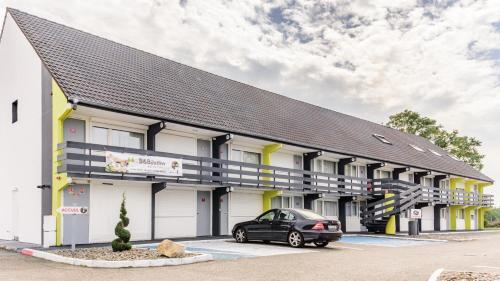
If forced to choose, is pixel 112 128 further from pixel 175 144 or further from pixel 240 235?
pixel 240 235

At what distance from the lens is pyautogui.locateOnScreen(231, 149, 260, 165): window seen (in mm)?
23438

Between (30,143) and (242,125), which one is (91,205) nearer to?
(30,143)

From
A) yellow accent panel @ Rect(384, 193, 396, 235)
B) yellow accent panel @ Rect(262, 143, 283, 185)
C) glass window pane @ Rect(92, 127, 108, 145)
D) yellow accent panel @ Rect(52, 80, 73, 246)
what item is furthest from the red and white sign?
yellow accent panel @ Rect(384, 193, 396, 235)

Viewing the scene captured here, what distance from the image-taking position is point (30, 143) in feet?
61.1

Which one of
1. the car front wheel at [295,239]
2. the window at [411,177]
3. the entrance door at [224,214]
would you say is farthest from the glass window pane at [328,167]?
the car front wheel at [295,239]

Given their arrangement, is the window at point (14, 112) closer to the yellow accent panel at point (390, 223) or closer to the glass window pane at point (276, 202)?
the glass window pane at point (276, 202)

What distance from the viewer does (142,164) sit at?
57.8 ft

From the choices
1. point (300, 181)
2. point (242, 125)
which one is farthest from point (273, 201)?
point (242, 125)

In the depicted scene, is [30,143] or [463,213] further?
[463,213]

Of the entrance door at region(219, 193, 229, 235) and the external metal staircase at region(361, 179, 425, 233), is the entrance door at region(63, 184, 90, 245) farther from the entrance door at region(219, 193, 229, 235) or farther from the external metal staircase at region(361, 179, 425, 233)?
the external metal staircase at region(361, 179, 425, 233)

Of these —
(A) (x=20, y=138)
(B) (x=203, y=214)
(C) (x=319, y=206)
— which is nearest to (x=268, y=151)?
(B) (x=203, y=214)

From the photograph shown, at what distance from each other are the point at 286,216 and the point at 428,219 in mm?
23483

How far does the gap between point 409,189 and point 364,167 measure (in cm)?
379

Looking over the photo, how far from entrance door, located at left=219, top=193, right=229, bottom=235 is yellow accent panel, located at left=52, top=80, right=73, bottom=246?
773 centimetres
